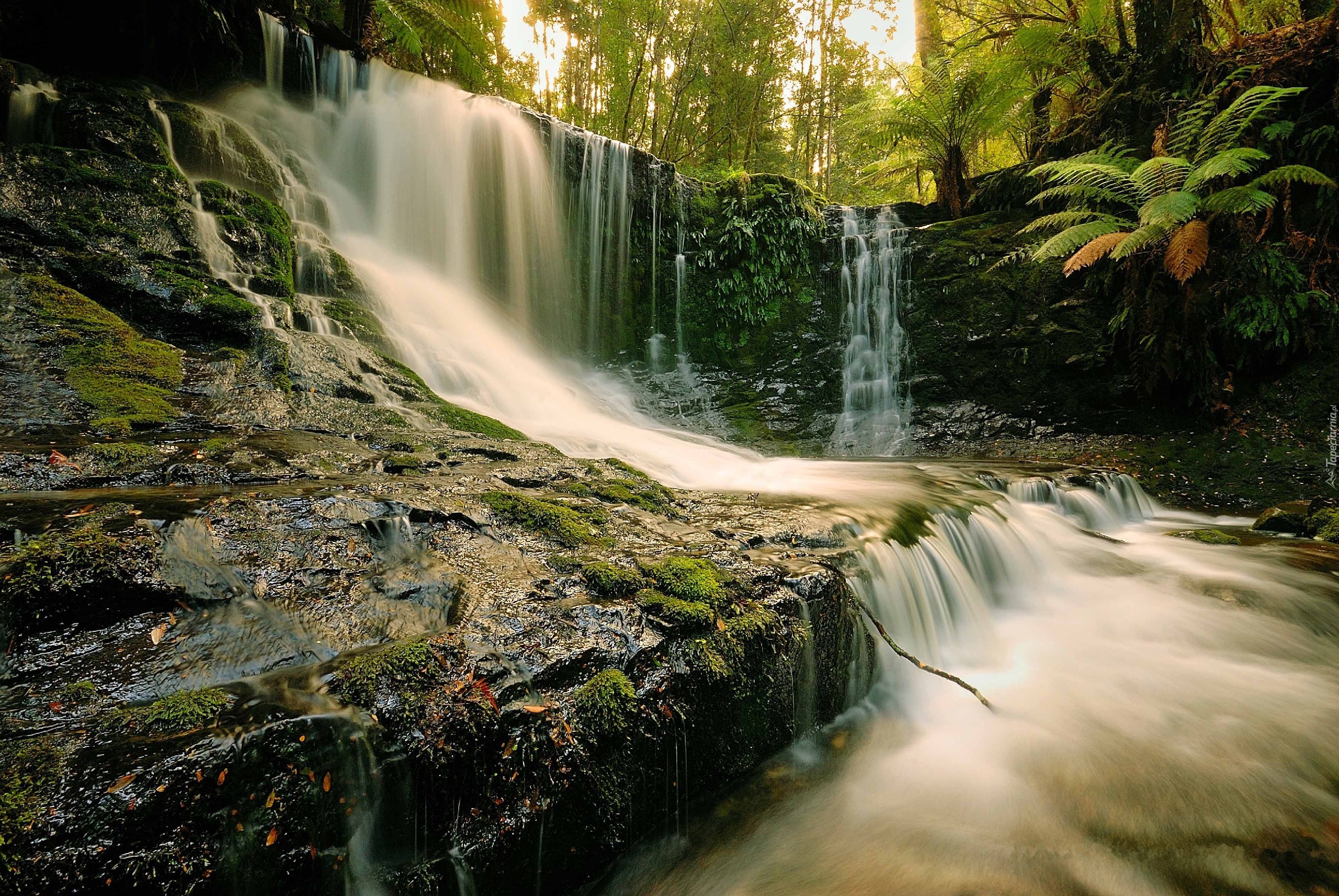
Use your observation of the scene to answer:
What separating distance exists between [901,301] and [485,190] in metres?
6.38

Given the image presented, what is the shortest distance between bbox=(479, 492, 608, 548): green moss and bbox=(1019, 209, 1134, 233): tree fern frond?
23.8ft

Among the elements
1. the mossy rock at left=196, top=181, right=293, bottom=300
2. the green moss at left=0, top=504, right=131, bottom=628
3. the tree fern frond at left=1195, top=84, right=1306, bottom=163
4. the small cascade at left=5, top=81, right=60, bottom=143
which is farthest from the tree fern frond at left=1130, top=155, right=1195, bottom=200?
the small cascade at left=5, top=81, right=60, bottom=143

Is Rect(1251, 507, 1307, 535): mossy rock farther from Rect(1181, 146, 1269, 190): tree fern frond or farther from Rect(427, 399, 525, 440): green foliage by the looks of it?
Rect(427, 399, 525, 440): green foliage

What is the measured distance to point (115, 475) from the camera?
2.10 m

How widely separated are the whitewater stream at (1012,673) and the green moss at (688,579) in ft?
2.62

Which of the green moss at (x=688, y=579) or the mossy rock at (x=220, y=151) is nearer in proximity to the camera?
the green moss at (x=688, y=579)

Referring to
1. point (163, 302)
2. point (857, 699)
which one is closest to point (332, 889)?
point (857, 699)

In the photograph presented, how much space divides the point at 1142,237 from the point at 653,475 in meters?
5.96

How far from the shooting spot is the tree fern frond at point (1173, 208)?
5.86 m

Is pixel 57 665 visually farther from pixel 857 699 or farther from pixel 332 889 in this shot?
pixel 857 699

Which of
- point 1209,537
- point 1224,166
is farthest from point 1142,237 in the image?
point 1209,537

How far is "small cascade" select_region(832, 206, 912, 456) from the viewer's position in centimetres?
855

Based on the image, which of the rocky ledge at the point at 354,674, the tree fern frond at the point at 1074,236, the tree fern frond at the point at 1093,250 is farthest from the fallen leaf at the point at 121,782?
the tree fern frond at the point at 1074,236

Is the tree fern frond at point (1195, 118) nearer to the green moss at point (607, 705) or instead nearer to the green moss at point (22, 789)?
the green moss at point (607, 705)
